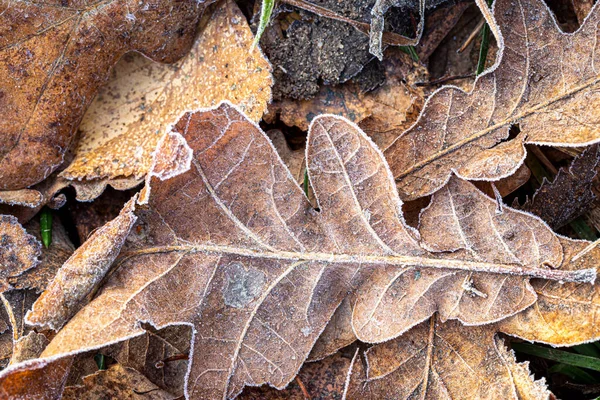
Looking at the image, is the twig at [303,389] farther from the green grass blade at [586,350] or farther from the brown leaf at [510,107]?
the green grass blade at [586,350]

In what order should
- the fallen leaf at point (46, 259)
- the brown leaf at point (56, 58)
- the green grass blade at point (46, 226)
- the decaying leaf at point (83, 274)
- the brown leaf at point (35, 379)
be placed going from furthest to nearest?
the green grass blade at point (46, 226) < the fallen leaf at point (46, 259) < the brown leaf at point (56, 58) < the decaying leaf at point (83, 274) < the brown leaf at point (35, 379)

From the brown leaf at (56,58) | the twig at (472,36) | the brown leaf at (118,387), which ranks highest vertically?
the brown leaf at (56,58)

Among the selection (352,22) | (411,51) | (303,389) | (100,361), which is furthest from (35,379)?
(411,51)

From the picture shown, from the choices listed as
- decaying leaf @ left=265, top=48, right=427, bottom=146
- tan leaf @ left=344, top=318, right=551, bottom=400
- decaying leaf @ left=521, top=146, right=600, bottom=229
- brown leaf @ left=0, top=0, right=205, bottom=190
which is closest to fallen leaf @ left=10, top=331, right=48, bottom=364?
brown leaf @ left=0, top=0, right=205, bottom=190

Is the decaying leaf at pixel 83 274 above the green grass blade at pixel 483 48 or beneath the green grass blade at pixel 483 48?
above

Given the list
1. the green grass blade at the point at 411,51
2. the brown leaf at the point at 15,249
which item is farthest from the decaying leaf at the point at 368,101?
the brown leaf at the point at 15,249

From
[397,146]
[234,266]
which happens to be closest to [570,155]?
[397,146]

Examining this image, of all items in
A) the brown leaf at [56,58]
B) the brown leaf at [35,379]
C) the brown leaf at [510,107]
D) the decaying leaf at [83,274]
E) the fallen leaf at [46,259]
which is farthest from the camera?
the fallen leaf at [46,259]
